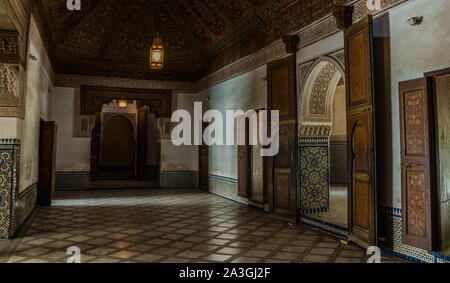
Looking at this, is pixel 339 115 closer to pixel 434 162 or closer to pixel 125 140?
pixel 434 162

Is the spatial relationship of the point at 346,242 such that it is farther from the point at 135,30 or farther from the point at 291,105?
the point at 135,30

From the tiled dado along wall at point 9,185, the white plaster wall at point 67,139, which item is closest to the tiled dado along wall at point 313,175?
the tiled dado along wall at point 9,185

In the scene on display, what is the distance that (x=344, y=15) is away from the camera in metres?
3.82

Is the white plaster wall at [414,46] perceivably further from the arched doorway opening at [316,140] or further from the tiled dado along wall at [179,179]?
the tiled dado along wall at [179,179]

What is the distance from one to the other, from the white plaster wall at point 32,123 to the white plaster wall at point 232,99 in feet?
10.8

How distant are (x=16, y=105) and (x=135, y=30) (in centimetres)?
436

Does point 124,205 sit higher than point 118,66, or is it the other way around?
point 118,66

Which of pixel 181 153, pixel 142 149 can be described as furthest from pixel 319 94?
pixel 142 149

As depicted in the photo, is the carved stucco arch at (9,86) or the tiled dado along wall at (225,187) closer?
the carved stucco arch at (9,86)

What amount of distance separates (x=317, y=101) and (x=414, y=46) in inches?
69.8

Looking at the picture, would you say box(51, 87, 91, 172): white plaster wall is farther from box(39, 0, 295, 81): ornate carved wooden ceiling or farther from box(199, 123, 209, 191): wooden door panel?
box(199, 123, 209, 191): wooden door panel

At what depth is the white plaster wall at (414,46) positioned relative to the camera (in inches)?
112

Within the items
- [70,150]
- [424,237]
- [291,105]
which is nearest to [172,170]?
[70,150]

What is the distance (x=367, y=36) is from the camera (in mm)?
3432
